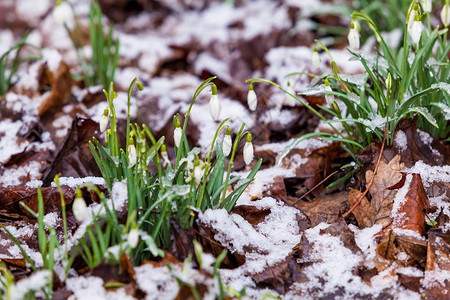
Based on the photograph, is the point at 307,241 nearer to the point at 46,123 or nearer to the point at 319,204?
the point at 319,204

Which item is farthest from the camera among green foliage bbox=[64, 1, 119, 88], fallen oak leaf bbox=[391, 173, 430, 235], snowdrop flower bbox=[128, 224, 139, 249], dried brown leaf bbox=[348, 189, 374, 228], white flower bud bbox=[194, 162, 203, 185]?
green foliage bbox=[64, 1, 119, 88]

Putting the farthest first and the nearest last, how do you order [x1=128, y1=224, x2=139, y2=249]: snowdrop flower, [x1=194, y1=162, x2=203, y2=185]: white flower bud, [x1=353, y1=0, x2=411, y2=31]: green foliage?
[x1=353, y1=0, x2=411, y2=31]: green foliage
[x1=194, y1=162, x2=203, y2=185]: white flower bud
[x1=128, y1=224, x2=139, y2=249]: snowdrop flower

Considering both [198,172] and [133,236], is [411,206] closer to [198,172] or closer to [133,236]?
[198,172]

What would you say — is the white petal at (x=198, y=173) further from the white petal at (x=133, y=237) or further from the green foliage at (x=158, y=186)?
the white petal at (x=133, y=237)

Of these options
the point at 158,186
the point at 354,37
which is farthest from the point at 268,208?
the point at 354,37

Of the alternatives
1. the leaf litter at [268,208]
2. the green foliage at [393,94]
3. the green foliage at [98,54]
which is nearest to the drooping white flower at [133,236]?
the leaf litter at [268,208]

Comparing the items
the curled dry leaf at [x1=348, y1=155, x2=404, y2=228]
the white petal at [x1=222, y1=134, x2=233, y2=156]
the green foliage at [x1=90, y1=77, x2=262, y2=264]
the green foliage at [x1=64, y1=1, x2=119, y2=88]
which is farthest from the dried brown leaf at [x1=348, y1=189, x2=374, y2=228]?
the green foliage at [x1=64, y1=1, x2=119, y2=88]

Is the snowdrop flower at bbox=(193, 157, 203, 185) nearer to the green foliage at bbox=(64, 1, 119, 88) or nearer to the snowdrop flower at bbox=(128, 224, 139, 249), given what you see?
the snowdrop flower at bbox=(128, 224, 139, 249)
